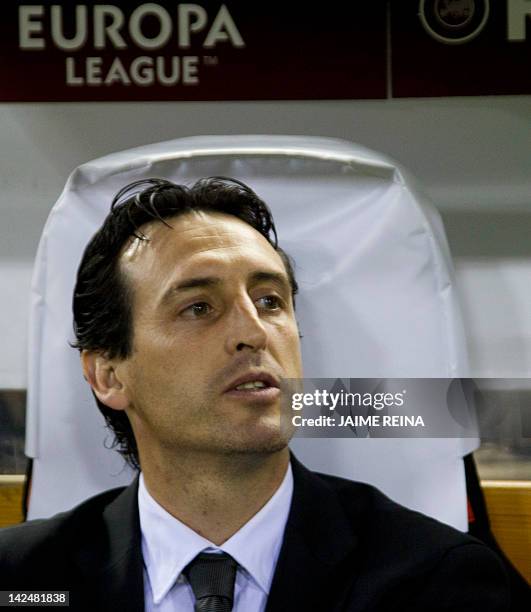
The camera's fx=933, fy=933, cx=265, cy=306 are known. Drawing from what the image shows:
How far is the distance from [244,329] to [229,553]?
283mm

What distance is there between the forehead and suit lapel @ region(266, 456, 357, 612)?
30cm

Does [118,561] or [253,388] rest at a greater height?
[253,388]

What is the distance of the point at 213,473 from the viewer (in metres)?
1.16

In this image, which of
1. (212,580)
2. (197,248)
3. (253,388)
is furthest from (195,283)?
(212,580)

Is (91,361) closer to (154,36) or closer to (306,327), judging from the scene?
(306,327)

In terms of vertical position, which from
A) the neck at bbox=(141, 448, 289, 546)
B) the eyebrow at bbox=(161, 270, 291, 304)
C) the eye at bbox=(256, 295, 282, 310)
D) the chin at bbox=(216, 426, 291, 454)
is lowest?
the neck at bbox=(141, 448, 289, 546)

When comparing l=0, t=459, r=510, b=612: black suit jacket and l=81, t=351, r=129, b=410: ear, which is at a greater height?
l=81, t=351, r=129, b=410: ear

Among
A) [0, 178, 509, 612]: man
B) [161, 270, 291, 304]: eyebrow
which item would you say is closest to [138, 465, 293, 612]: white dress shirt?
[0, 178, 509, 612]: man

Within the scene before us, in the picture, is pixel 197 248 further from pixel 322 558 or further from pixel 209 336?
pixel 322 558

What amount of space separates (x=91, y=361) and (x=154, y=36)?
48 cm

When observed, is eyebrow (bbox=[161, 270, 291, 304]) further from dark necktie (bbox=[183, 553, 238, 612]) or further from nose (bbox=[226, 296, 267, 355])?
dark necktie (bbox=[183, 553, 238, 612])

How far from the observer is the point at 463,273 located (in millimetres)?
1285

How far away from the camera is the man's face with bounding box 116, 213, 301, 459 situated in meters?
1.14

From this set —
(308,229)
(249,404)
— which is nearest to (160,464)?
(249,404)
